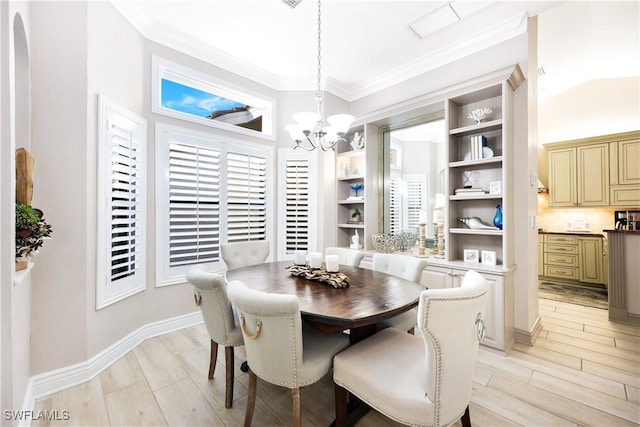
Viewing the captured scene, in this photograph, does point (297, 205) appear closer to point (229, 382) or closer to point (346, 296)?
point (346, 296)

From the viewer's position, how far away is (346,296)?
5.78 feet

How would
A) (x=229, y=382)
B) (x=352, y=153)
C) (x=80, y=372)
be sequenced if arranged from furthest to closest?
(x=352, y=153)
(x=80, y=372)
(x=229, y=382)

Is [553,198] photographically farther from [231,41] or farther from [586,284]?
[231,41]

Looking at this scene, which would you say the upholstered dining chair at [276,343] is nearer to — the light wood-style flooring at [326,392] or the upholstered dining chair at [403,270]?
the light wood-style flooring at [326,392]

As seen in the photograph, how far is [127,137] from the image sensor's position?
8.55ft

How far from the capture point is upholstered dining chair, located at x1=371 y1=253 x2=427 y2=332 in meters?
2.13

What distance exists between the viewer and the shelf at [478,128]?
2.69 m

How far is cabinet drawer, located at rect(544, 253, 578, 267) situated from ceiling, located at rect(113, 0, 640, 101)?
324 cm

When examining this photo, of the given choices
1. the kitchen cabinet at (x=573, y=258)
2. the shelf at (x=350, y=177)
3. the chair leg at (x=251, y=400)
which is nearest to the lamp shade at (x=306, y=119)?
the chair leg at (x=251, y=400)

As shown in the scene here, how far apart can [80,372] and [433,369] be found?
8.45ft

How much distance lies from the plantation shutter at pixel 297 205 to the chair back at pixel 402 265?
149 cm

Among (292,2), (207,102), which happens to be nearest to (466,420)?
(292,2)

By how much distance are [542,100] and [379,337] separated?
20.3 feet

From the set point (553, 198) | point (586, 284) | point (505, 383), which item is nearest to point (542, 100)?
point (553, 198)
